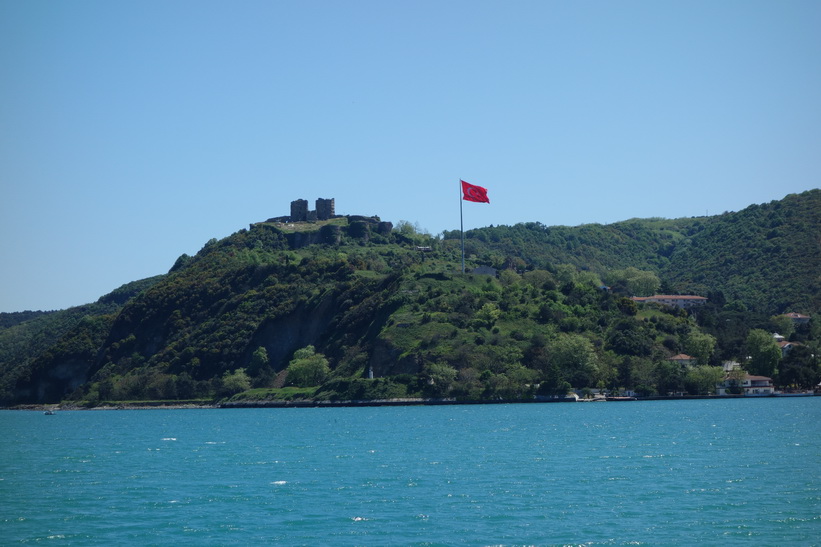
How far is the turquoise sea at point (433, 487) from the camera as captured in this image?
29.2m

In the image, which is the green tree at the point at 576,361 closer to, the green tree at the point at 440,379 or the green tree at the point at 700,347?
the green tree at the point at 440,379

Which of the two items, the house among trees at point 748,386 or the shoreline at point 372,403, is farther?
the house among trees at point 748,386

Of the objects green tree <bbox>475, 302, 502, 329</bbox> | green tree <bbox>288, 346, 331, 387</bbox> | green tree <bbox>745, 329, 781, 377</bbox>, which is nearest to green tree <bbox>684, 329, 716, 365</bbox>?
green tree <bbox>745, 329, 781, 377</bbox>

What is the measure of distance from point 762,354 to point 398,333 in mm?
47559

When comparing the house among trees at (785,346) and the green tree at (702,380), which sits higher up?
the house among trees at (785,346)

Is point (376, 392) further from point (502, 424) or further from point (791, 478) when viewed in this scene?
point (791, 478)

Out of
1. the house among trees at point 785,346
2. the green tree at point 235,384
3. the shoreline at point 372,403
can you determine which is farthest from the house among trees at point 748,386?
the green tree at point 235,384

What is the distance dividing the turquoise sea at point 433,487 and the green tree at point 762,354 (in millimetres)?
53785

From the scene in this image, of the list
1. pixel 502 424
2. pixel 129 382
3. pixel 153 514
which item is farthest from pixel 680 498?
pixel 129 382

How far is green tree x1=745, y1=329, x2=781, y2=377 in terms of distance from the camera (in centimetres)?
12450

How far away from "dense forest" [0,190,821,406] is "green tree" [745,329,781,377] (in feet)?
0.85

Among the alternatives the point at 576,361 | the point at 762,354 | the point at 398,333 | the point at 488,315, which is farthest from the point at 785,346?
the point at 398,333

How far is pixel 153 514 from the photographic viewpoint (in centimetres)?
3356

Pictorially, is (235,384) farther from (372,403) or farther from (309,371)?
(372,403)
